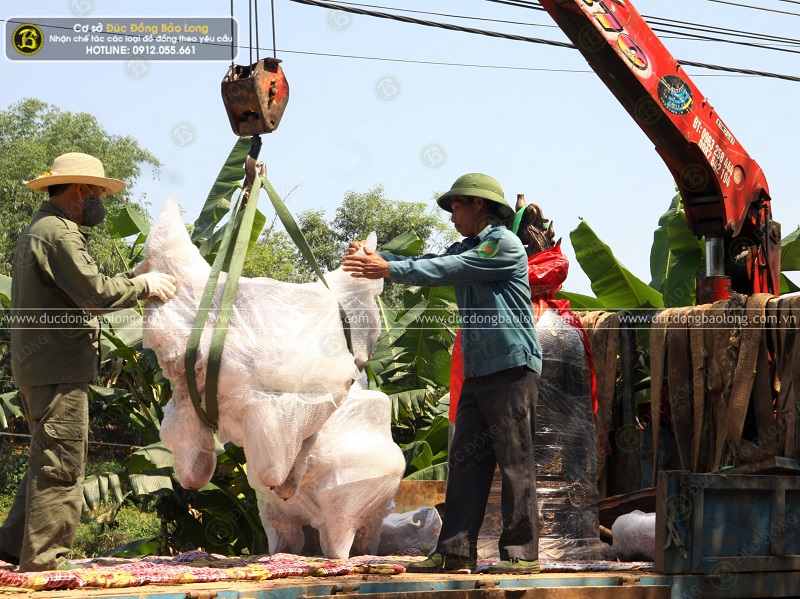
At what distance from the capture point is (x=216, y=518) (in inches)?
349

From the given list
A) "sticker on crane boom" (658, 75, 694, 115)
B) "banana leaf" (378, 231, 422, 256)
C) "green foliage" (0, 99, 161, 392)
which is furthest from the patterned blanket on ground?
"green foliage" (0, 99, 161, 392)

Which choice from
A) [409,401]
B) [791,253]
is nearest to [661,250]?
[791,253]

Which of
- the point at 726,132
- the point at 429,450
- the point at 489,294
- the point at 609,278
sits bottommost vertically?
the point at 429,450

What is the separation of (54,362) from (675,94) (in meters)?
4.05

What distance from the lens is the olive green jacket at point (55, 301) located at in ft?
12.6

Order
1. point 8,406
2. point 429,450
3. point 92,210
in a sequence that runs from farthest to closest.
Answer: point 8,406, point 429,450, point 92,210

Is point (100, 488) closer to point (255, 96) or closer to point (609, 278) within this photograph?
point (609, 278)

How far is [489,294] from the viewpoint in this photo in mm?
4199

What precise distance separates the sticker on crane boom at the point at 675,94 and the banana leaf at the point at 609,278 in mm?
2196

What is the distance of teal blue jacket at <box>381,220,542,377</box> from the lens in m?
4.07

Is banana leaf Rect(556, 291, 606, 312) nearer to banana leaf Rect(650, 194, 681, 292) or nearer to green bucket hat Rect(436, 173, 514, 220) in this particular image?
banana leaf Rect(650, 194, 681, 292)

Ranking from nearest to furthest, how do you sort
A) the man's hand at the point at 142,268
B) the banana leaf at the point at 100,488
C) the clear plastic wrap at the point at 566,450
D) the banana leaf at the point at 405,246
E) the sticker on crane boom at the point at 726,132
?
the man's hand at the point at 142,268 < the clear plastic wrap at the point at 566,450 < the sticker on crane boom at the point at 726,132 < the banana leaf at the point at 100,488 < the banana leaf at the point at 405,246

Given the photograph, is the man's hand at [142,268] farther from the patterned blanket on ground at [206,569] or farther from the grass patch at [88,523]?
the grass patch at [88,523]

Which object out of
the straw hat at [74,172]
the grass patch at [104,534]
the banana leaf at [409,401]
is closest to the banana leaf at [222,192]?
the banana leaf at [409,401]
